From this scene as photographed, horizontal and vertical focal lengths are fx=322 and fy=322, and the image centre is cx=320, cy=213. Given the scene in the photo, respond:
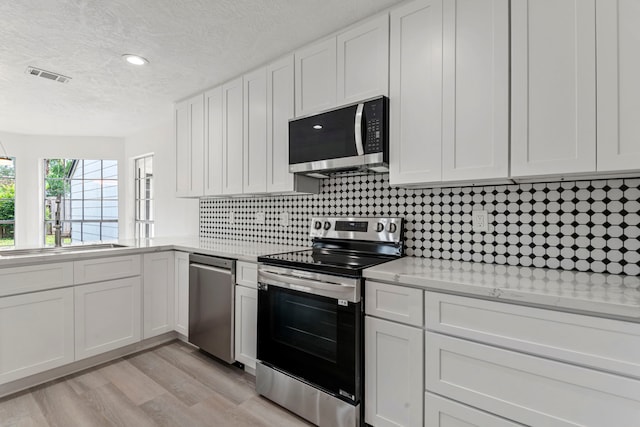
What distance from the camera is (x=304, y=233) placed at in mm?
2660

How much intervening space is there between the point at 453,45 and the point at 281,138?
4.25ft

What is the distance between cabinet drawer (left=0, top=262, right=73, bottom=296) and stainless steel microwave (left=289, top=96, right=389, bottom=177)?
69.0 inches

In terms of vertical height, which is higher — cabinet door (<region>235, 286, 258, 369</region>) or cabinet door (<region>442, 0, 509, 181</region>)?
cabinet door (<region>442, 0, 509, 181</region>)

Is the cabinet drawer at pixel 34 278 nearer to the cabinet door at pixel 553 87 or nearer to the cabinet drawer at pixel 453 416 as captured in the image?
the cabinet drawer at pixel 453 416

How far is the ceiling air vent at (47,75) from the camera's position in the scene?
2668 millimetres

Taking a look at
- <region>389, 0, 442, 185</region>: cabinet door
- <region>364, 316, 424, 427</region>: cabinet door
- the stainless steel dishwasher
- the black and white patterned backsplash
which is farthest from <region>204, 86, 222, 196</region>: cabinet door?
<region>364, 316, 424, 427</region>: cabinet door

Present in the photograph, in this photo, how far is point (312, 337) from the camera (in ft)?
5.91

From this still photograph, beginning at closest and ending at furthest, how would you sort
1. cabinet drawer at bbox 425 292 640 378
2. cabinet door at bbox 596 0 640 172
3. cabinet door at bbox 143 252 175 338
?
1. cabinet drawer at bbox 425 292 640 378
2. cabinet door at bbox 596 0 640 172
3. cabinet door at bbox 143 252 175 338

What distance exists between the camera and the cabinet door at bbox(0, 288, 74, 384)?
6.64 feet

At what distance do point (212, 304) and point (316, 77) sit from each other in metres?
1.84

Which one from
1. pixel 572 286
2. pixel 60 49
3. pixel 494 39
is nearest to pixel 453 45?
pixel 494 39

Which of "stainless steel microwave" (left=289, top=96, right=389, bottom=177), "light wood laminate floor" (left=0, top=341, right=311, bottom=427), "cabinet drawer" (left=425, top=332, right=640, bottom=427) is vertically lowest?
"light wood laminate floor" (left=0, top=341, right=311, bottom=427)

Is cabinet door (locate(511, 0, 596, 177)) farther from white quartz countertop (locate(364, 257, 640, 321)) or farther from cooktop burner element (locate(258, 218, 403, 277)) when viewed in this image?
cooktop burner element (locate(258, 218, 403, 277))

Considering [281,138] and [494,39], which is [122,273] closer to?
[281,138]
